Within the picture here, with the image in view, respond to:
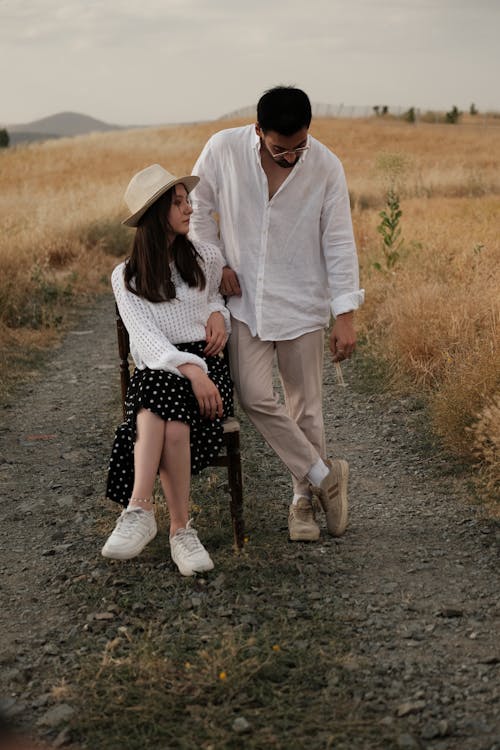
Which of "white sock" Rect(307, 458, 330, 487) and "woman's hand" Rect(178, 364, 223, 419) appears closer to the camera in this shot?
"woman's hand" Rect(178, 364, 223, 419)

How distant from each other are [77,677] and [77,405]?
3937 millimetres

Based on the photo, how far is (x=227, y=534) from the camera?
425 cm

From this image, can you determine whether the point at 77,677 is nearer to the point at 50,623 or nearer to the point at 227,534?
the point at 50,623

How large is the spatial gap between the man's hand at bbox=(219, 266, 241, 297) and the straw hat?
40cm

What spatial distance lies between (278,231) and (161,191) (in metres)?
0.52

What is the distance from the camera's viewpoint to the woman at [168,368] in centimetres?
382

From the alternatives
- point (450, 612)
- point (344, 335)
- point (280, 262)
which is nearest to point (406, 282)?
point (344, 335)

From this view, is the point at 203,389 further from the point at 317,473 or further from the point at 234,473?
the point at 317,473

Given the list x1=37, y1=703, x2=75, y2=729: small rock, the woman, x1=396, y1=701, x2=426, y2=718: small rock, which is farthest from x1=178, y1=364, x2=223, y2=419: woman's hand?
x1=396, y1=701, x2=426, y2=718: small rock

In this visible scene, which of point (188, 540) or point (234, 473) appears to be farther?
point (234, 473)

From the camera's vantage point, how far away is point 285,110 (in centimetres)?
365

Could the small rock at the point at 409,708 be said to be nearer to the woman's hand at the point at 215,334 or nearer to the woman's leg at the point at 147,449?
the woman's leg at the point at 147,449

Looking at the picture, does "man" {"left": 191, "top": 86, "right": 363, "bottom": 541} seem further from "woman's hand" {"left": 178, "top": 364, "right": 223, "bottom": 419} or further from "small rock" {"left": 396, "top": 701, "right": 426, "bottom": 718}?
"small rock" {"left": 396, "top": 701, "right": 426, "bottom": 718}

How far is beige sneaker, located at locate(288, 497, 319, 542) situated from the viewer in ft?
13.9
